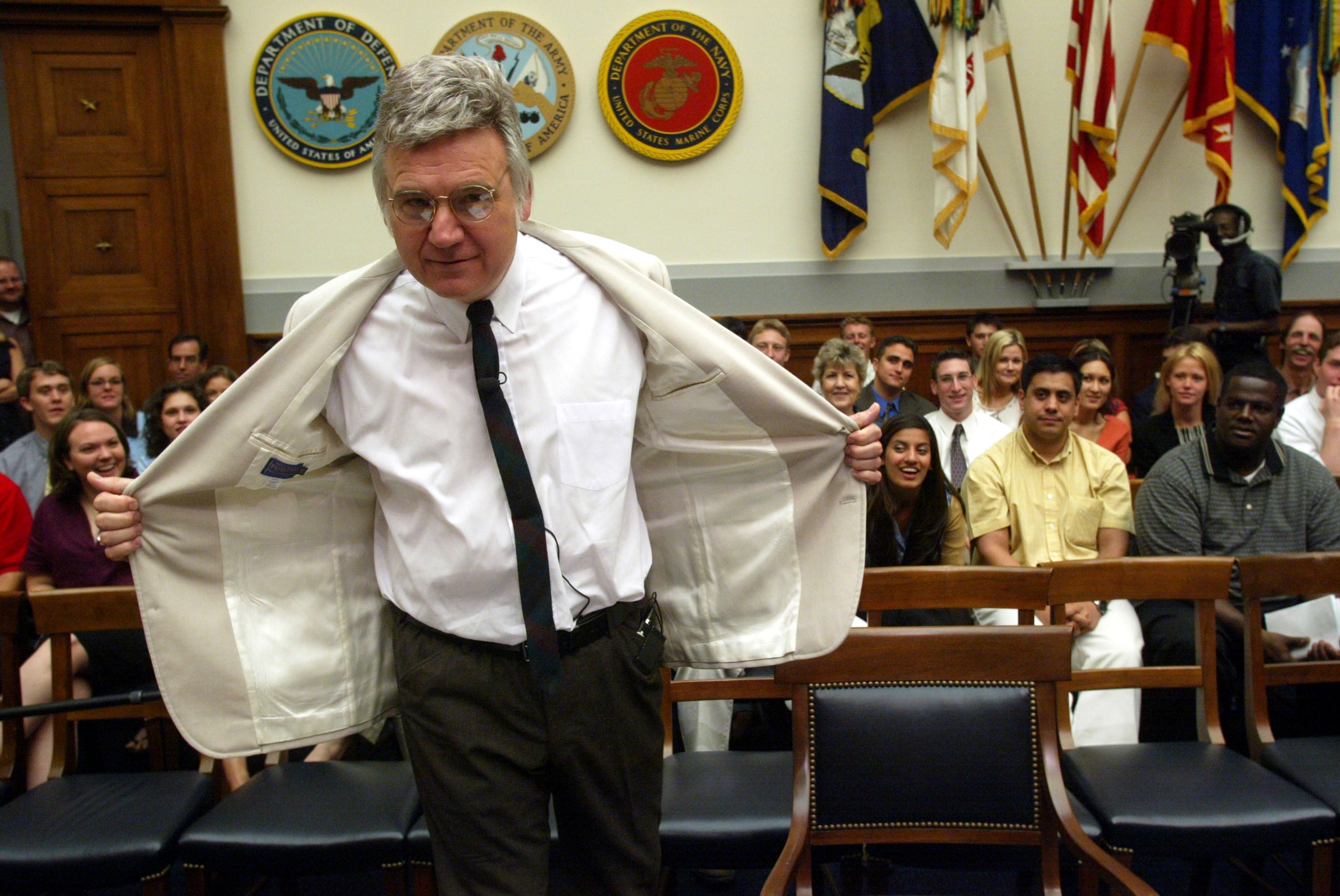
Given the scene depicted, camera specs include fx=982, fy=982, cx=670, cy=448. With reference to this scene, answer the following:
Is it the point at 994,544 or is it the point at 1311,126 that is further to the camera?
the point at 1311,126

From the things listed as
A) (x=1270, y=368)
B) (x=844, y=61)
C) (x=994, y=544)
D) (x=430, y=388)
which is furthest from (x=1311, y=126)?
(x=430, y=388)

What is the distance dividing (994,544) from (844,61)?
301cm

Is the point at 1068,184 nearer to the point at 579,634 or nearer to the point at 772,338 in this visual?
the point at 772,338

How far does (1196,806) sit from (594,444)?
135cm

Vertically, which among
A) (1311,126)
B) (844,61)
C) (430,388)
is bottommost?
(430,388)

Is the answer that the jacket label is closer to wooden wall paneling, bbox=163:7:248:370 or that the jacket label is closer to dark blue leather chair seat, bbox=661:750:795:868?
dark blue leather chair seat, bbox=661:750:795:868

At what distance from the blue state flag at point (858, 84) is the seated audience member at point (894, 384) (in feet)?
3.73

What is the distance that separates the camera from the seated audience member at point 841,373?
149 inches

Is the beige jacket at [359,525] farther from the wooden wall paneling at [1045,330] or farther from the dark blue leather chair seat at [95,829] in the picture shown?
the wooden wall paneling at [1045,330]

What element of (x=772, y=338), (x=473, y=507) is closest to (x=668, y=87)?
(x=772, y=338)

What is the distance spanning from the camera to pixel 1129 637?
2.52 meters

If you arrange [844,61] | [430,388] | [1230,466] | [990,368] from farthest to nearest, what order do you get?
1. [844,61]
2. [990,368]
3. [1230,466]
4. [430,388]

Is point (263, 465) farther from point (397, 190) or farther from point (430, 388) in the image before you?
point (397, 190)

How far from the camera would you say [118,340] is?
16.2ft
